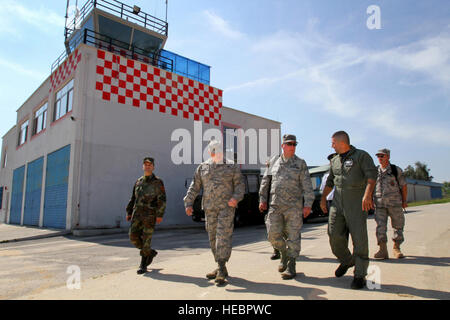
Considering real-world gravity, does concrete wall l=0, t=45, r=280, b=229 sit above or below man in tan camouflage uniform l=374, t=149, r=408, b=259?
above

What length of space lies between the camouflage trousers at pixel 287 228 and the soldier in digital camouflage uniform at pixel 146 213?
1.55m

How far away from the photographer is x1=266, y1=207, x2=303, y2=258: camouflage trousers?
356 cm

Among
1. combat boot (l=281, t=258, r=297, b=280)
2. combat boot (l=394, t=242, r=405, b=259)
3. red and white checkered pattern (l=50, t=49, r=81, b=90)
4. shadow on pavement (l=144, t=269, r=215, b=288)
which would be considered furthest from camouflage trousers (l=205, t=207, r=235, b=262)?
red and white checkered pattern (l=50, t=49, r=81, b=90)

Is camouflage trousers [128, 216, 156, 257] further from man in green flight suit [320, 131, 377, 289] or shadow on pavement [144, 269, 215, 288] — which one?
man in green flight suit [320, 131, 377, 289]

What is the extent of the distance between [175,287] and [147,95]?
1135cm

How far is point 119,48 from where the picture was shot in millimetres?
13789

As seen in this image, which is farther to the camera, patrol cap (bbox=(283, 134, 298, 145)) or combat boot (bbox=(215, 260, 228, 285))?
patrol cap (bbox=(283, 134, 298, 145))

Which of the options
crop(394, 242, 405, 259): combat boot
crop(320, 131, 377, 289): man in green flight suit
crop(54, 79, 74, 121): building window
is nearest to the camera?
crop(320, 131, 377, 289): man in green flight suit

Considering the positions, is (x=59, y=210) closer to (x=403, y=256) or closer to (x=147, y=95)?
(x=147, y=95)

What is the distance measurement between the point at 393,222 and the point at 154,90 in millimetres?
11336

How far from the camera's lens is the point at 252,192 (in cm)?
1240

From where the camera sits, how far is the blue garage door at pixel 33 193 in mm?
14641

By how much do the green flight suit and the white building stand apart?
10104 millimetres
